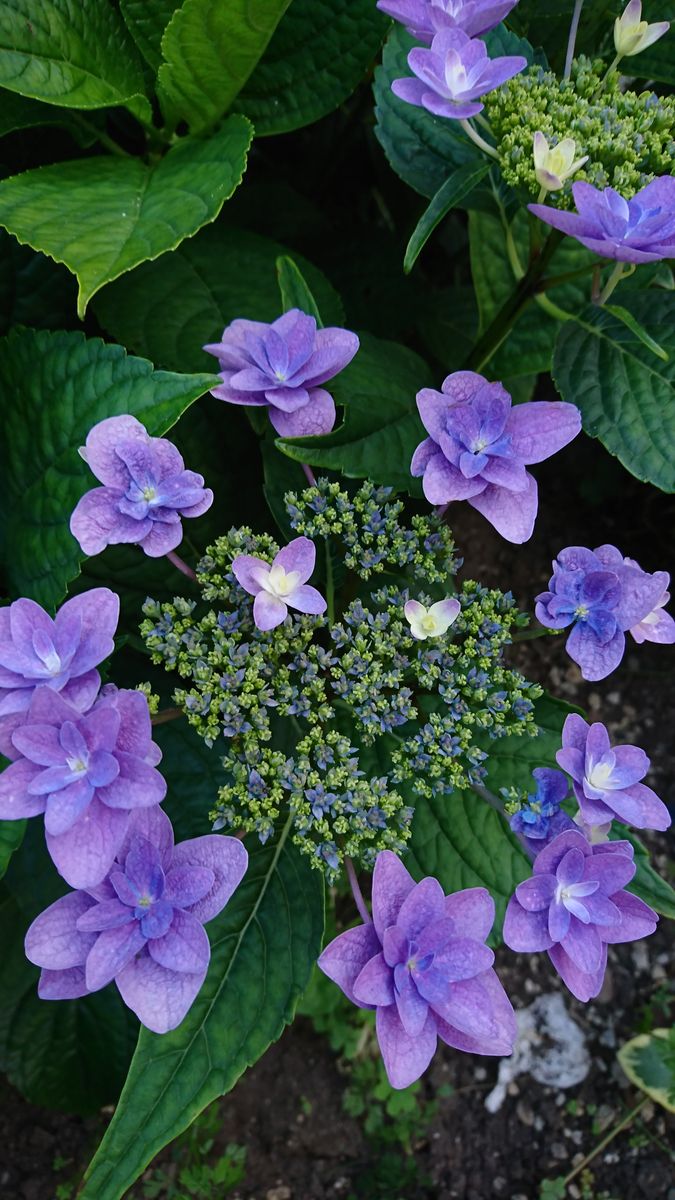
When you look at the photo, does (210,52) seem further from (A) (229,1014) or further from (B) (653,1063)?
(B) (653,1063)

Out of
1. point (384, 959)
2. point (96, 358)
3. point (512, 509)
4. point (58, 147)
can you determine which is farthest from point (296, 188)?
point (384, 959)

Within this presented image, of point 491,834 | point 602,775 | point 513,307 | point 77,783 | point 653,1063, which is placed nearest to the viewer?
point 77,783

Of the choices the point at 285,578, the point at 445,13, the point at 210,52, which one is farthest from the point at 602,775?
the point at 210,52

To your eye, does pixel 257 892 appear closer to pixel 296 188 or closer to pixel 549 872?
pixel 549 872

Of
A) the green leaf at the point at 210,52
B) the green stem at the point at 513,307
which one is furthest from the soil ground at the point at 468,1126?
the green leaf at the point at 210,52

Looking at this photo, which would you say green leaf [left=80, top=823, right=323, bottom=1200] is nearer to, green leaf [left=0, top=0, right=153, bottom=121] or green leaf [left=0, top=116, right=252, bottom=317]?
green leaf [left=0, top=116, right=252, bottom=317]

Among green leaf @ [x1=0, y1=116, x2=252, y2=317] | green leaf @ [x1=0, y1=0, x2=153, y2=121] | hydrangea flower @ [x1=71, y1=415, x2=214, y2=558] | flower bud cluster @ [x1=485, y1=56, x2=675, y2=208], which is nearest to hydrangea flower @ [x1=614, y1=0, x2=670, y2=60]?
flower bud cluster @ [x1=485, y1=56, x2=675, y2=208]
